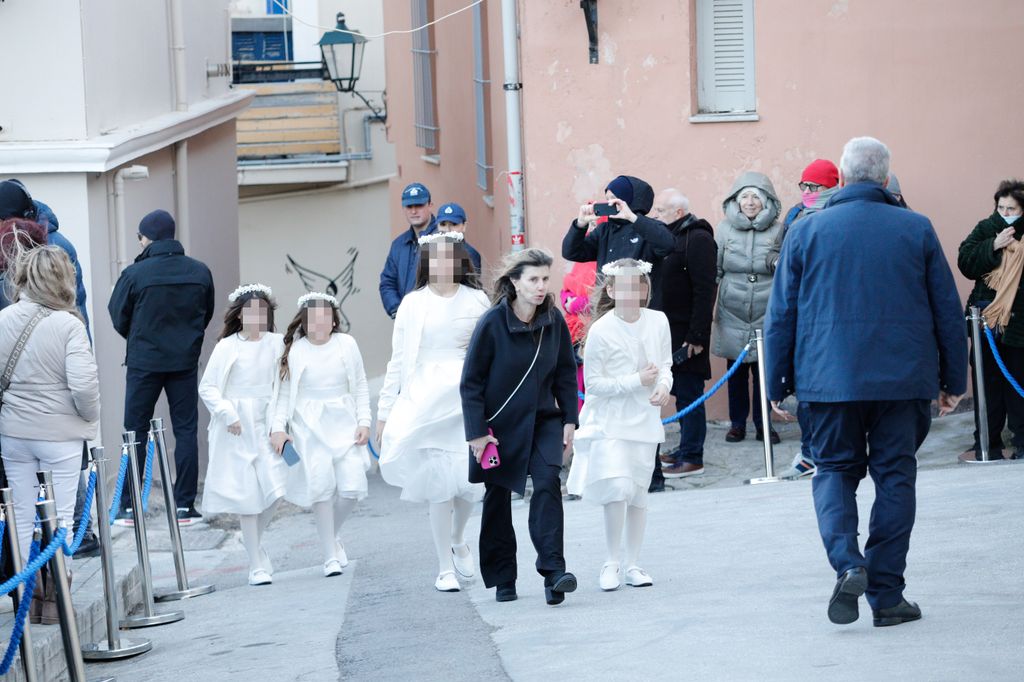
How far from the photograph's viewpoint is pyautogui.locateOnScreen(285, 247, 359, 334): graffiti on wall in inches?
936

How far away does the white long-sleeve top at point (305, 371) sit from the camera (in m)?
8.19

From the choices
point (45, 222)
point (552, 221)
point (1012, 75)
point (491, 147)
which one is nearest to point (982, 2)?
point (1012, 75)

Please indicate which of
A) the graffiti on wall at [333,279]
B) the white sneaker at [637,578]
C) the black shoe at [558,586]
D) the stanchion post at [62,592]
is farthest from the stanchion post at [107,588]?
the graffiti on wall at [333,279]

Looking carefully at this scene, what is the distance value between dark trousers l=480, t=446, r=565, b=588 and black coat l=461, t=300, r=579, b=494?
7 cm

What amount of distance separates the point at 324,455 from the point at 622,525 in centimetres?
197

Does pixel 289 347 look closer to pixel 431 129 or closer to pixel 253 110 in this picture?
pixel 431 129

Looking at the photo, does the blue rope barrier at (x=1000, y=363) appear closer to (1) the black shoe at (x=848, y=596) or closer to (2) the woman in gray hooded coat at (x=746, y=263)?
(2) the woman in gray hooded coat at (x=746, y=263)

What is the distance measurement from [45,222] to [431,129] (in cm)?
1102

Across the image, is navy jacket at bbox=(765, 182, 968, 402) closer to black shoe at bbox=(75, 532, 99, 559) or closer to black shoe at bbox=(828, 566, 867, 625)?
black shoe at bbox=(828, 566, 867, 625)

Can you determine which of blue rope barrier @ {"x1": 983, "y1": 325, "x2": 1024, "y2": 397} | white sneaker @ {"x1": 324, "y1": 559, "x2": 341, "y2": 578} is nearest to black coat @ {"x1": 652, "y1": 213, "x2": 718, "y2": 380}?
blue rope barrier @ {"x1": 983, "y1": 325, "x2": 1024, "y2": 397}

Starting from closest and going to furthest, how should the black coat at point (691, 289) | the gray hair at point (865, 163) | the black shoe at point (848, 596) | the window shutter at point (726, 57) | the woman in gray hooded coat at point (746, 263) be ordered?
the black shoe at point (848, 596)
the gray hair at point (865, 163)
the black coat at point (691, 289)
the woman in gray hooded coat at point (746, 263)
the window shutter at point (726, 57)

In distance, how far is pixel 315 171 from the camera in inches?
913

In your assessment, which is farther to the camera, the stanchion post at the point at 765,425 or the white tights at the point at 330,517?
the stanchion post at the point at 765,425

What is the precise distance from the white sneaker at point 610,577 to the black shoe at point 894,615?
4.90 ft
